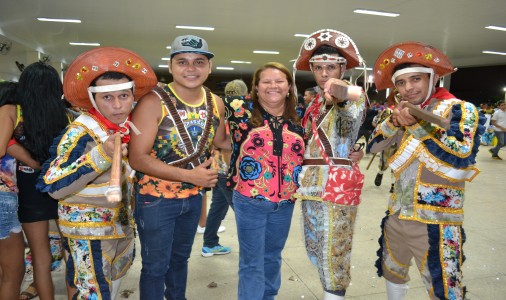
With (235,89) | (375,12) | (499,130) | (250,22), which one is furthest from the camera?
(499,130)

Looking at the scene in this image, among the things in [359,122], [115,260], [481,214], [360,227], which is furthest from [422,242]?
[481,214]

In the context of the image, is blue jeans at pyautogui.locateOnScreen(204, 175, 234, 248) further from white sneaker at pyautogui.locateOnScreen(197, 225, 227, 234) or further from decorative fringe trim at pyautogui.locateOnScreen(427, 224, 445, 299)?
decorative fringe trim at pyautogui.locateOnScreen(427, 224, 445, 299)

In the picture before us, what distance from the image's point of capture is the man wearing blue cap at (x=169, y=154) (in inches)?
82.8

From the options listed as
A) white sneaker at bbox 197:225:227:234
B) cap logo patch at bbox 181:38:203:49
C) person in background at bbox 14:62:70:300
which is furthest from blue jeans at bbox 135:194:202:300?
Result: white sneaker at bbox 197:225:227:234

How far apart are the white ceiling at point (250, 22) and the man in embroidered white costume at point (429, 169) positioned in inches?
260

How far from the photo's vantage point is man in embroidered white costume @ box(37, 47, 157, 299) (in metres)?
1.91

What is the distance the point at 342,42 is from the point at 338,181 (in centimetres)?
87

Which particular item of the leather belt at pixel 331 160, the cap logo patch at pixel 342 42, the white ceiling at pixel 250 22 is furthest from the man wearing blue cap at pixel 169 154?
the white ceiling at pixel 250 22

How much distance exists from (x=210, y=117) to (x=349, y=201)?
1018 millimetres

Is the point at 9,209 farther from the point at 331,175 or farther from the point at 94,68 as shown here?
the point at 331,175

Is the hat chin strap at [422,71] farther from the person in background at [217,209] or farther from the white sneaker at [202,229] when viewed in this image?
the white sneaker at [202,229]

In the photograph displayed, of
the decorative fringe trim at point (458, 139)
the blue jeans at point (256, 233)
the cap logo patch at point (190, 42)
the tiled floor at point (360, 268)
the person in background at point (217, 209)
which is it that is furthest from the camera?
the person in background at point (217, 209)

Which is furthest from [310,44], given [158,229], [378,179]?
[378,179]

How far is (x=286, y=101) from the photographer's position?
243 cm
